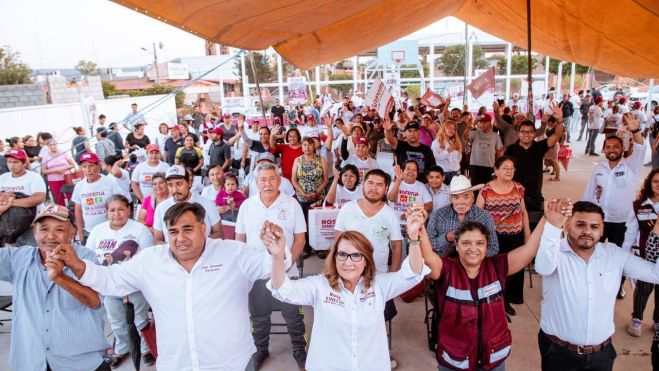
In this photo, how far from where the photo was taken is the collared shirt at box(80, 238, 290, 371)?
228 centimetres

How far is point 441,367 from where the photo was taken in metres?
2.63

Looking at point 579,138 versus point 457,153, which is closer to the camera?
point 457,153

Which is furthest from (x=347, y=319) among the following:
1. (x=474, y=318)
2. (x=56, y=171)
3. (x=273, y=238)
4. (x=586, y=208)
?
(x=56, y=171)

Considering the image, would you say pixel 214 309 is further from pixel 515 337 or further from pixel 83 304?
pixel 515 337

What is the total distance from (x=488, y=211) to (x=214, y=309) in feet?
8.75

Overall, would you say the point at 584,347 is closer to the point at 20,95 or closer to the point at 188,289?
the point at 188,289

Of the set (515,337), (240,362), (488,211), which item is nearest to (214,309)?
(240,362)

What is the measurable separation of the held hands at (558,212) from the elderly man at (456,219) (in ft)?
3.50

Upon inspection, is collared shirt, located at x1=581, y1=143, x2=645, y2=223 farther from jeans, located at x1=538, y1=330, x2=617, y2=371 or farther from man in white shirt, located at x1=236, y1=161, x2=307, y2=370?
man in white shirt, located at x1=236, y1=161, x2=307, y2=370

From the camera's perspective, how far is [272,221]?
11.4ft

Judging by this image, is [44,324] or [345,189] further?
[345,189]

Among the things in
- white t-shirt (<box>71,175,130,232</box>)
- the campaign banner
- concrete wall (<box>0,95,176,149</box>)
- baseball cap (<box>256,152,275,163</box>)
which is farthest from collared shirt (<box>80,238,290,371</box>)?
concrete wall (<box>0,95,176,149</box>)

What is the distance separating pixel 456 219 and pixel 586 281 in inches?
46.5

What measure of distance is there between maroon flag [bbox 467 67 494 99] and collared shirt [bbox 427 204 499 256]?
773cm
